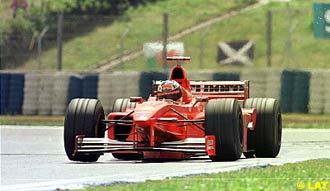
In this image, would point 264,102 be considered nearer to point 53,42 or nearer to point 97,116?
point 97,116

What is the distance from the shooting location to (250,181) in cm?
1244

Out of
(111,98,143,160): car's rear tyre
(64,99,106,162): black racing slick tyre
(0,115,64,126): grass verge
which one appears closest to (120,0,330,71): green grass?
(0,115,64,126): grass verge

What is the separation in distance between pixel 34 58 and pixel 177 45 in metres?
4.96

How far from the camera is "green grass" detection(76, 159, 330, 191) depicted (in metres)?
11.8

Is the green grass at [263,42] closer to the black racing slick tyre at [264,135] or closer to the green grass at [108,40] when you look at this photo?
the green grass at [108,40]

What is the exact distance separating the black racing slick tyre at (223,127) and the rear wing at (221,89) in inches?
96.5

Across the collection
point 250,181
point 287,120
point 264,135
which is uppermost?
point 264,135

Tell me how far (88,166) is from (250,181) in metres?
3.69

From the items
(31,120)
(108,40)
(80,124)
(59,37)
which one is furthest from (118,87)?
(80,124)

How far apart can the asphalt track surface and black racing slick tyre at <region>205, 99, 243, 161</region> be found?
0.19 metres

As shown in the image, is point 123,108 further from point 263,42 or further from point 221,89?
point 263,42

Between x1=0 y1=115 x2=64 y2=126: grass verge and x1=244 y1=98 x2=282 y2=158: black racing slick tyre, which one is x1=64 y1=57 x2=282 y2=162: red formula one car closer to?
x1=244 y1=98 x2=282 y2=158: black racing slick tyre

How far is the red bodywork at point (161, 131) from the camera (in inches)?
631

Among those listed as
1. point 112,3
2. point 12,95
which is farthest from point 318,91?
point 112,3
